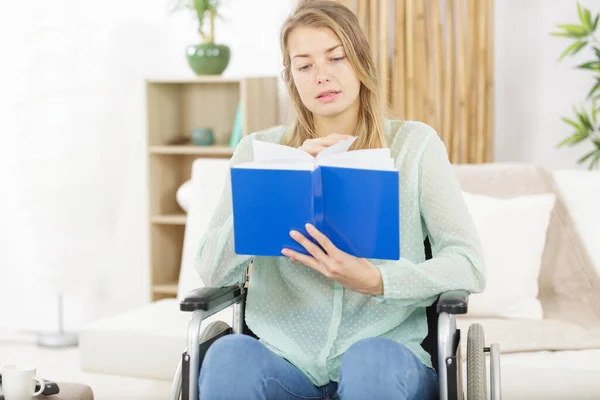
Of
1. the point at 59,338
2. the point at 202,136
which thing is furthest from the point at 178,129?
the point at 59,338

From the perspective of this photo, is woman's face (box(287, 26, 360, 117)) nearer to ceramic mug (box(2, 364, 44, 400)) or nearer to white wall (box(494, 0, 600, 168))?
ceramic mug (box(2, 364, 44, 400))

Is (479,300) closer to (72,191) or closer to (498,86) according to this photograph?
(498,86)

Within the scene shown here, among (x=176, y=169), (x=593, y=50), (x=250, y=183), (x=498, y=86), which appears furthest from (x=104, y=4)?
(x=250, y=183)

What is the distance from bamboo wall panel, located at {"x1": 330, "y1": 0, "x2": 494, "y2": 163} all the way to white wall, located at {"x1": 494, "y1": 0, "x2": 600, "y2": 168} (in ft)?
0.53

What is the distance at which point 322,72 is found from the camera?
6.15 feet

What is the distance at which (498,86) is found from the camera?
12.8ft

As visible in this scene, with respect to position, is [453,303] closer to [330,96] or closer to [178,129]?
[330,96]

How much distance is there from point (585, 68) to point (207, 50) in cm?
158

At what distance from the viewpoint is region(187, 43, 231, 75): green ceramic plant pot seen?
3904 mm

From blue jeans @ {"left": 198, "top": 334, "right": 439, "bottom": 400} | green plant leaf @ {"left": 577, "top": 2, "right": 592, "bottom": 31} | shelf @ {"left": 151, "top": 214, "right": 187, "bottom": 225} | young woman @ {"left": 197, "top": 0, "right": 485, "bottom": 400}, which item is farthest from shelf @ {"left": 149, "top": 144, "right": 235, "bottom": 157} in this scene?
blue jeans @ {"left": 198, "top": 334, "right": 439, "bottom": 400}

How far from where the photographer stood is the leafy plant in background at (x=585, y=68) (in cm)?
357

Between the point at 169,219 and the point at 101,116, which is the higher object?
the point at 101,116

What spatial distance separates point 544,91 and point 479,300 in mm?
1476

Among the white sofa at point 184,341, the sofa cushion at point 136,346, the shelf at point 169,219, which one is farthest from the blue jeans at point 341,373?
the shelf at point 169,219
